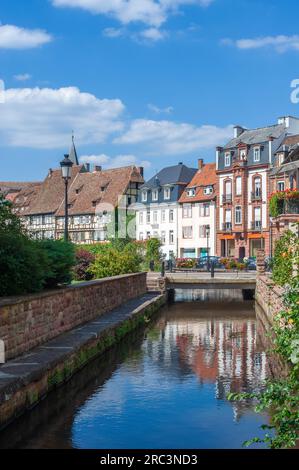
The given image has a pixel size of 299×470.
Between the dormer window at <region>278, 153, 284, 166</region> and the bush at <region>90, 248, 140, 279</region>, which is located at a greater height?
the dormer window at <region>278, 153, 284, 166</region>

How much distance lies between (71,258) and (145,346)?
14.0 feet

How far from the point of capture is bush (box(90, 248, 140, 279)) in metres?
31.4

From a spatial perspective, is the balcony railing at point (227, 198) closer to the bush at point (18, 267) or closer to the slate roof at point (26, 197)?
the slate roof at point (26, 197)

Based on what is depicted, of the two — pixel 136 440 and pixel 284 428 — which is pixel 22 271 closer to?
pixel 136 440

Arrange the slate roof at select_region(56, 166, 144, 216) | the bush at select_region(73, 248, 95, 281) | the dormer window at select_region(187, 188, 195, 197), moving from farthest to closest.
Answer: the slate roof at select_region(56, 166, 144, 216), the dormer window at select_region(187, 188, 195, 197), the bush at select_region(73, 248, 95, 281)

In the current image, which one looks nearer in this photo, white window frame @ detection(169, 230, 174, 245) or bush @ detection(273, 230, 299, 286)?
bush @ detection(273, 230, 299, 286)

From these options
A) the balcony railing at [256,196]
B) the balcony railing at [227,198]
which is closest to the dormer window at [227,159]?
the balcony railing at [227,198]

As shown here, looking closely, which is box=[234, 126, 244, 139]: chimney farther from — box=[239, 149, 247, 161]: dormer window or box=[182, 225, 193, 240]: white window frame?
box=[182, 225, 193, 240]: white window frame

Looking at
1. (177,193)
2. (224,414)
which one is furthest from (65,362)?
(177,193)

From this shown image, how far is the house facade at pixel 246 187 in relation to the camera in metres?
63.1

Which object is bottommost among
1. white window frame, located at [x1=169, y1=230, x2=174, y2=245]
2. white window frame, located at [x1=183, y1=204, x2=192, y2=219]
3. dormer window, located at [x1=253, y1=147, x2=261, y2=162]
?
white window frame, located at [x1=169, y1=230, x2=174, y2=245]

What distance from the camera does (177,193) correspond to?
7425 cm

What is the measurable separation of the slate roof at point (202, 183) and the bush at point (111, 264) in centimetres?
3683

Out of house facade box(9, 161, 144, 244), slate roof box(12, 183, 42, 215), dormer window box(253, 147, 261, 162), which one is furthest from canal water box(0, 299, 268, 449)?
slate roof box(12, 183, 42, 215)
